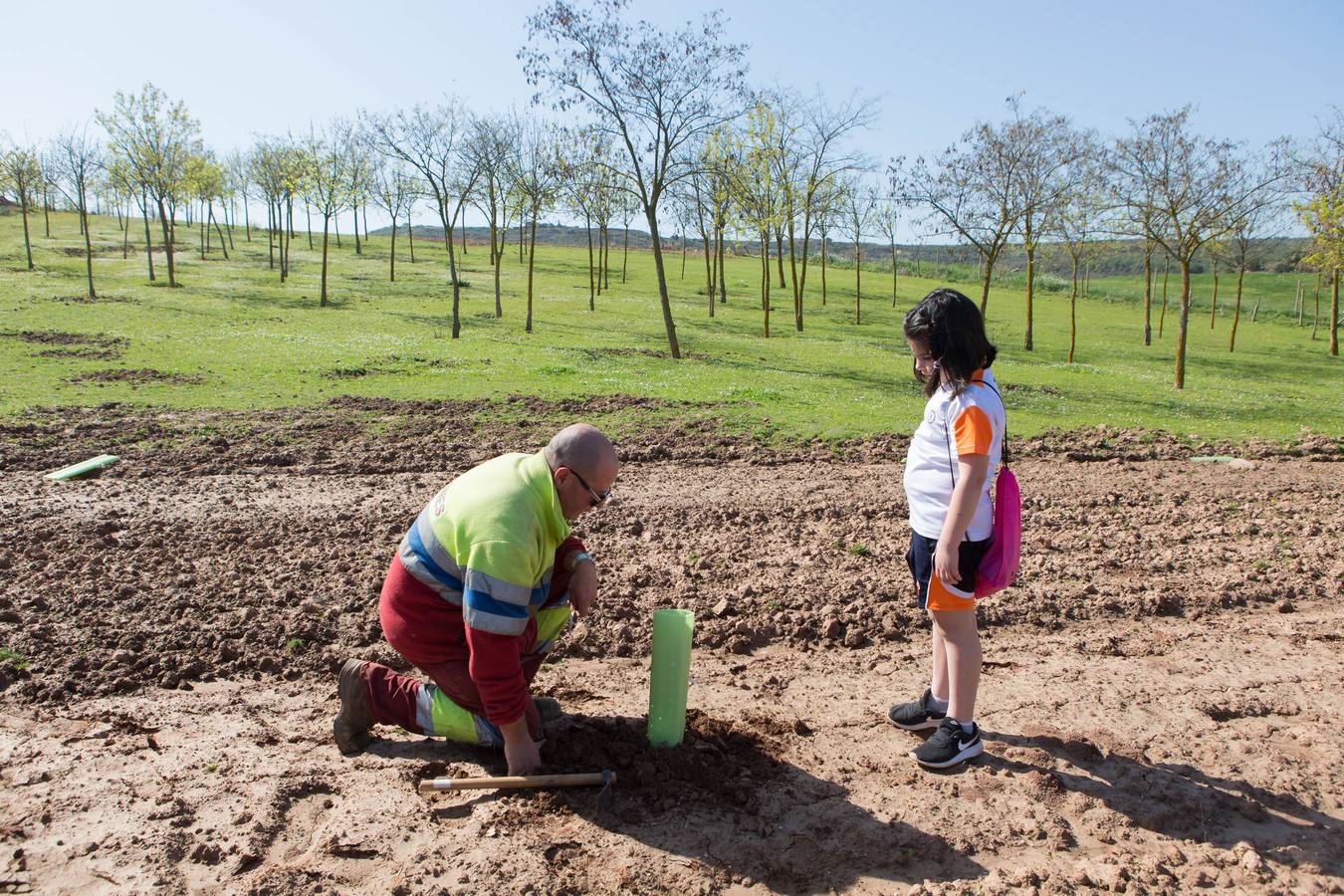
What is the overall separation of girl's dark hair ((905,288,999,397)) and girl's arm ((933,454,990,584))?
276 millimetres

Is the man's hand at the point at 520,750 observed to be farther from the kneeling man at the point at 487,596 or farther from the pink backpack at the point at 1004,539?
the pink backpack at the point at 1004,539

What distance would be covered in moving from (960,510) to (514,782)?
1.92 metres

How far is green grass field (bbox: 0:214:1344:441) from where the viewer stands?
1452cm

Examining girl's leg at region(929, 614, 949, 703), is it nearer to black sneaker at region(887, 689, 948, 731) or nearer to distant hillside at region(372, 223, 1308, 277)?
black sneaker at region(887, 689, 948, 731)

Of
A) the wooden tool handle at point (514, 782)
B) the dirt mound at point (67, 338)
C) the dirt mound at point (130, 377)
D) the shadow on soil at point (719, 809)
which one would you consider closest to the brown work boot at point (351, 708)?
the shadow on soil at point (719, 809)

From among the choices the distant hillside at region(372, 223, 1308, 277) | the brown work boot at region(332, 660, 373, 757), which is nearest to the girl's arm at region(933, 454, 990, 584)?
the brown work boot at region(332, 660, 373, 757)

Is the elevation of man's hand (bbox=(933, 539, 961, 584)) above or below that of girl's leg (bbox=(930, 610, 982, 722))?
above

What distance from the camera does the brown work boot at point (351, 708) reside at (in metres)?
3.70

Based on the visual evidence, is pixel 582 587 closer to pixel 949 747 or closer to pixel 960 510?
pixel 960 510

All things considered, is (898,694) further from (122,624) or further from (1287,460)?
(1287,460)

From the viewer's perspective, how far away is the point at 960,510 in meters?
3.16

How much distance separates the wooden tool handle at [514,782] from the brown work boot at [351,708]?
0.55 metres

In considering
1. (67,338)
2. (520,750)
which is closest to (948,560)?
(520,750)

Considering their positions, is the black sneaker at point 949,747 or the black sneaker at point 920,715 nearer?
the black sneaker at point 949,747
